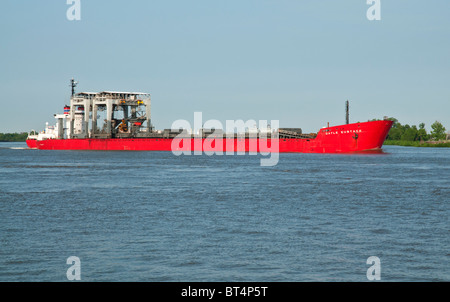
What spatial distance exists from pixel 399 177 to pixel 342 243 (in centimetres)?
2542

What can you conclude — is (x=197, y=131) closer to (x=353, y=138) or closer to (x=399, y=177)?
(x=353, y=138)

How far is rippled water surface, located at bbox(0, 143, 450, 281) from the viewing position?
12.4m

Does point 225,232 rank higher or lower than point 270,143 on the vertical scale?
lower

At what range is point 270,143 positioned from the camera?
77.7m

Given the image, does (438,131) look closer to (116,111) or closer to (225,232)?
(116,111)

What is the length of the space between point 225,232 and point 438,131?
148639 millimetres

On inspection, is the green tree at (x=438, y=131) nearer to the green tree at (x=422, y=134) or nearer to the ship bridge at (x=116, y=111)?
the green tree at (x=422, y=134)

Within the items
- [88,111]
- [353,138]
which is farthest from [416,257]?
[88,111]

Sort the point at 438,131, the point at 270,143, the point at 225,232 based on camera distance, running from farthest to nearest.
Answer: the point at 438,131
the point at 270,143
the point at 225,232

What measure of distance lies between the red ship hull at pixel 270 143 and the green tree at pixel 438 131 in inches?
3429

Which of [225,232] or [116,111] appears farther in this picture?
[116,111]

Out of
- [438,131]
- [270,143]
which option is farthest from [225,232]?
[438,131]

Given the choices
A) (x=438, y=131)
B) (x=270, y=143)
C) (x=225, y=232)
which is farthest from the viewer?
(x=438, y=131)
